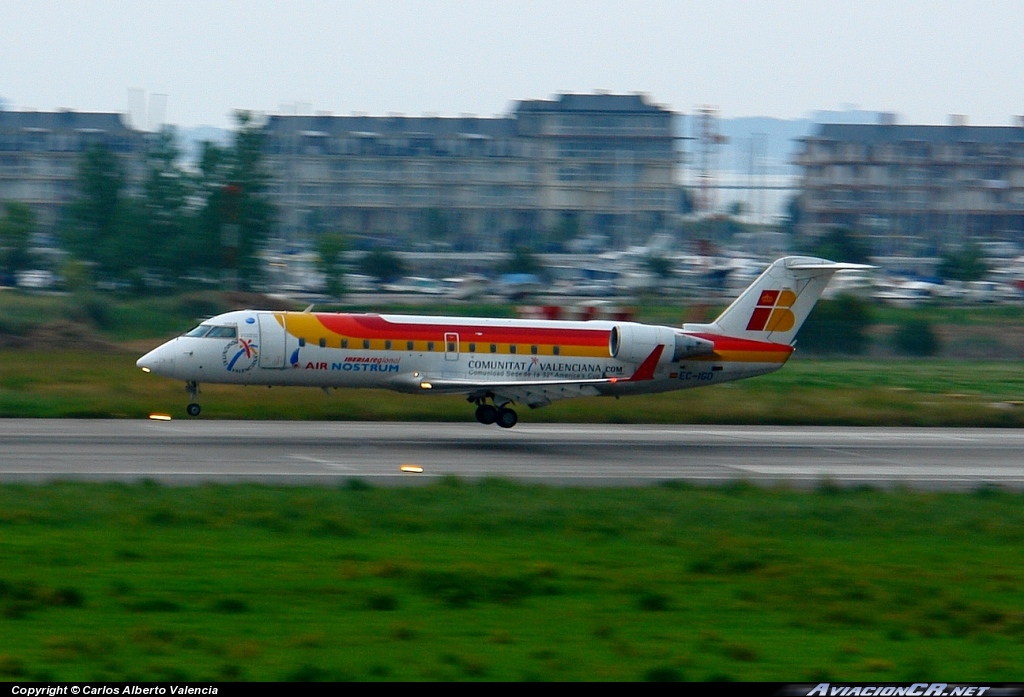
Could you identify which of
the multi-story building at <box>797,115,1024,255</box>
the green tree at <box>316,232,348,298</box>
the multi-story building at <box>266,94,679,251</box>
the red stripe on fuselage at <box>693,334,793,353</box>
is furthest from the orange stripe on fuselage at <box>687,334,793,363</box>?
the multi-story building at <box>797,115,1024,255</box>

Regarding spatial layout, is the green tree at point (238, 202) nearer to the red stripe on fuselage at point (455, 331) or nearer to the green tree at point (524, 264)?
the green tree at point (524, 264)

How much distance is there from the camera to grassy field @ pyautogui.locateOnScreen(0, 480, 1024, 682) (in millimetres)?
9469

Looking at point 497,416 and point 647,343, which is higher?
point 647,343

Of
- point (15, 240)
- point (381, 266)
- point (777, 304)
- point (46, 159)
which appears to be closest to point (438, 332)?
point (777, 304)

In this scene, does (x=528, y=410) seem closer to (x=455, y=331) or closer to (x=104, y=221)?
(x=455, y=331)

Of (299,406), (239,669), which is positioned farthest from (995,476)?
(239,669)

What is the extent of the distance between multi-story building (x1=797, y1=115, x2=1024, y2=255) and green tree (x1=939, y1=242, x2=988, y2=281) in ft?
172

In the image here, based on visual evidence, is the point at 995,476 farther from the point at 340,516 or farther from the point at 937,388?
the point at 937,388

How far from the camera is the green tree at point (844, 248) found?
96.8 metres

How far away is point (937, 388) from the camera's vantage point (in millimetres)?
43094

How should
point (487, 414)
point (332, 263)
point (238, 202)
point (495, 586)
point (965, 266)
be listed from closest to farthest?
1. point (495, 586)
2. point (487, 414)
3. point (238, 202)
4. point (332, 263)
5. point (965, 266)

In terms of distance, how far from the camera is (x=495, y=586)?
1237 centimetres

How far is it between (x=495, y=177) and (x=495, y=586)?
137 meters
